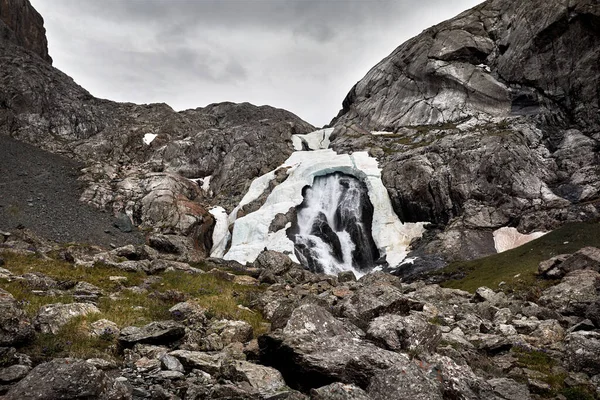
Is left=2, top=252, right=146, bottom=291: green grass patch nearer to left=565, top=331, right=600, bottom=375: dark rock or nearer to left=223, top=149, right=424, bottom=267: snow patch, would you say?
left=565, top=331, right=600, bottom=375: dark rock

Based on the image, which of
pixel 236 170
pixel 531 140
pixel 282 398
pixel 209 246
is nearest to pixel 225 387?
pixel 282 398

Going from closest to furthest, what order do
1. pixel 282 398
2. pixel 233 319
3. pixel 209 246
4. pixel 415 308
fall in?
pixel 282 398
pixel 233 319
pixel 415 308
pixel 209 246

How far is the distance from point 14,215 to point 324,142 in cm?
8421

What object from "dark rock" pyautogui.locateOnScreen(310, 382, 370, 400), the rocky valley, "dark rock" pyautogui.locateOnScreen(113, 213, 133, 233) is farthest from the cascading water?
"dark rock" pyautogui.locateOnScreen(310, 382, 370, 400)

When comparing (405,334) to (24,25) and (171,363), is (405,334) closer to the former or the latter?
(171,363)

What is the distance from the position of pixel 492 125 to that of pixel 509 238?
117ft

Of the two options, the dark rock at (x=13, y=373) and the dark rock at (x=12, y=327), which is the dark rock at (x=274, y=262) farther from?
the dark rock at (x=13, y=373)

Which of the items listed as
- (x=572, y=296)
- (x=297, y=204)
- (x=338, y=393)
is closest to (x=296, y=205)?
(x=297, y=204)

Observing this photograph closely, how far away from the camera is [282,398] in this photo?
8.58 metres

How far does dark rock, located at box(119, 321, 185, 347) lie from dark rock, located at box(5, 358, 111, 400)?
3.95 m

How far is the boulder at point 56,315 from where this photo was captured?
1173 cm

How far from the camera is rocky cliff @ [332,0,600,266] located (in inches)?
2702

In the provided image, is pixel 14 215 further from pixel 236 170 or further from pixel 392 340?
pixel 392 340

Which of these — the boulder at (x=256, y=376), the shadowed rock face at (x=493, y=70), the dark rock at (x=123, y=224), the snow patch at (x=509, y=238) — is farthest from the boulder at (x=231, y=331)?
the shadowed rock face at (x=493, y=70)
